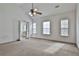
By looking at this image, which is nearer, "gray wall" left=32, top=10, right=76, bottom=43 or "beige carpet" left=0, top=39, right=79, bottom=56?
"beige carpet" left=0, top=39, right=79, bottom=56

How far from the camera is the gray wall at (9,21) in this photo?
5.08 metres

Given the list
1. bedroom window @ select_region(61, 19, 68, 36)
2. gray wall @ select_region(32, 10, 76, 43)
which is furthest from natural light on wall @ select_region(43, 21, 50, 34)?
bedroom window @ select_region(61, 19, 68, 36)

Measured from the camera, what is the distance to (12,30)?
5797 millimetres

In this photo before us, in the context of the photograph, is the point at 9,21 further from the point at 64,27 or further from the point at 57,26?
the point at 64,27

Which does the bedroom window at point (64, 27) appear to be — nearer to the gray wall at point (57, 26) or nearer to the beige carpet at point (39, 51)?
the gray wall at point (57, 26)

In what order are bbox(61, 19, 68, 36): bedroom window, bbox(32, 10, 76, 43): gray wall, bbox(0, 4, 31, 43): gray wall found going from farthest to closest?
bbox(61, 19, 68, 36): bedroom window, bbox(32, 10, 76, 43): gray wall, bbox(0, 4, 31, 43): gray wall

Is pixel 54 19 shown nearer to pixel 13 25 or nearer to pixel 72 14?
pixel 72 14

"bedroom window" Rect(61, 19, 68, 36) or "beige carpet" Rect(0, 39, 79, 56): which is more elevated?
"bedroom window" Rect(61, 19, 68, 36)

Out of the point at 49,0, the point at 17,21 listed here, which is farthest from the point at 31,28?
the point at 49,0

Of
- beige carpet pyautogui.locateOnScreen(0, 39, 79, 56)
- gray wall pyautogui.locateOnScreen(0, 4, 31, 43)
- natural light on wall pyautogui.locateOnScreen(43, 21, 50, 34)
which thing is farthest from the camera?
natural light on wall pyautogui.locateOnScreen(43, 21, 50, 34)

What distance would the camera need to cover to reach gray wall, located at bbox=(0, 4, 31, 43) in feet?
16.7

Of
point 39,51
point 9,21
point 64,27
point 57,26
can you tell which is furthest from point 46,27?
point 39,51

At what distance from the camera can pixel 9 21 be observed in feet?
18.2

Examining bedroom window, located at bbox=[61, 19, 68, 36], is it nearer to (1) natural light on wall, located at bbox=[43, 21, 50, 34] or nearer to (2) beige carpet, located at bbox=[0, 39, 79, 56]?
(1) natural light on wall, located at bbox=[43, 21, 50, 34]
